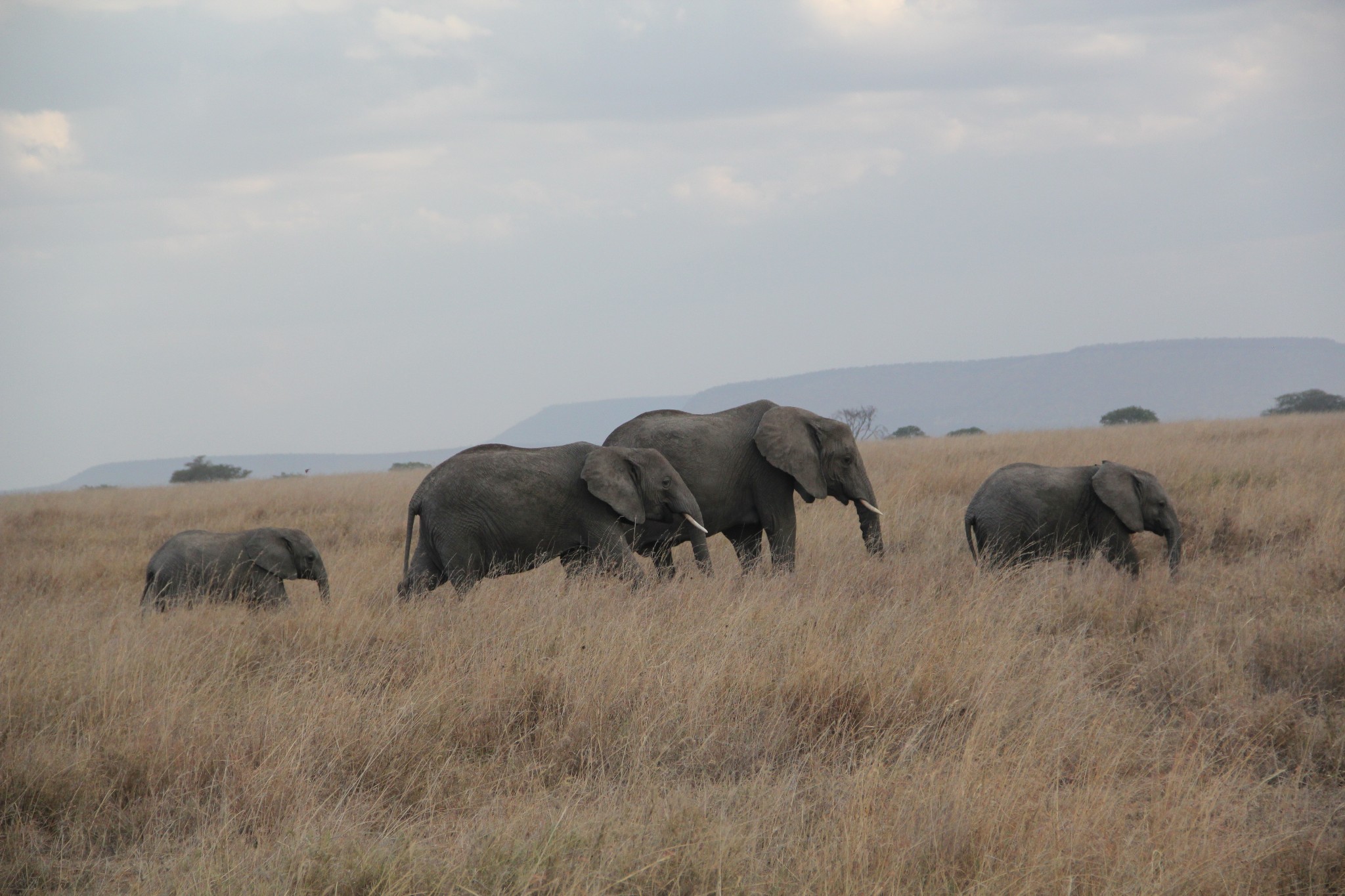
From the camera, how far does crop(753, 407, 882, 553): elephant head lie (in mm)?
9961

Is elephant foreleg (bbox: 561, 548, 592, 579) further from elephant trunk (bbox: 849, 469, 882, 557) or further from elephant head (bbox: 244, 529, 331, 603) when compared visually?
elephant trunk (bbox: 849, 469, 882, 557)

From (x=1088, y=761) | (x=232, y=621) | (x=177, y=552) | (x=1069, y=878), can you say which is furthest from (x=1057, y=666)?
(x=177, y=552)

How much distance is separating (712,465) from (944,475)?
23.7 ft

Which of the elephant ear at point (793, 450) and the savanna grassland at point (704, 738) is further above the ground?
the elephant ear at point (793, 450)

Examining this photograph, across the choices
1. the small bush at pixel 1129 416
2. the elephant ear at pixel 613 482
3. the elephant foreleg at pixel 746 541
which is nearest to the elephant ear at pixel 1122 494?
the elephant foreleg at pixel 746 541

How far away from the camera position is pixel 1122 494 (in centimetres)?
945

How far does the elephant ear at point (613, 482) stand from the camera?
8.76 meters

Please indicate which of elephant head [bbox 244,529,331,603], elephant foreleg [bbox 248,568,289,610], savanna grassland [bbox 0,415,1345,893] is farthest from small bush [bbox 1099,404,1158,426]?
elephant foreleg [bbox 248,568,289,610]

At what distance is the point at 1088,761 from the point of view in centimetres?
481

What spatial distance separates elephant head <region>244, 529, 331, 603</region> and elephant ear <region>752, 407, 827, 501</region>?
413cm

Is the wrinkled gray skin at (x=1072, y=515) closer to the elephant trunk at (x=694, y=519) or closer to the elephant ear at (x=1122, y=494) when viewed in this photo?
the elephant ear at (x=1122, y=494)

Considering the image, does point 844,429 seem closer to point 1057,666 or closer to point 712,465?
point 712,465

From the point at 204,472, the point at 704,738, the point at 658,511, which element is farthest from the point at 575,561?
the point at 204,472

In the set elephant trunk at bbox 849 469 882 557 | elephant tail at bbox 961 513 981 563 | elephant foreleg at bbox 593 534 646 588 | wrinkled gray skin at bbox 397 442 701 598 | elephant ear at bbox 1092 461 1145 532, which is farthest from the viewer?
elephant trunk at bbox 849 469 882 557
